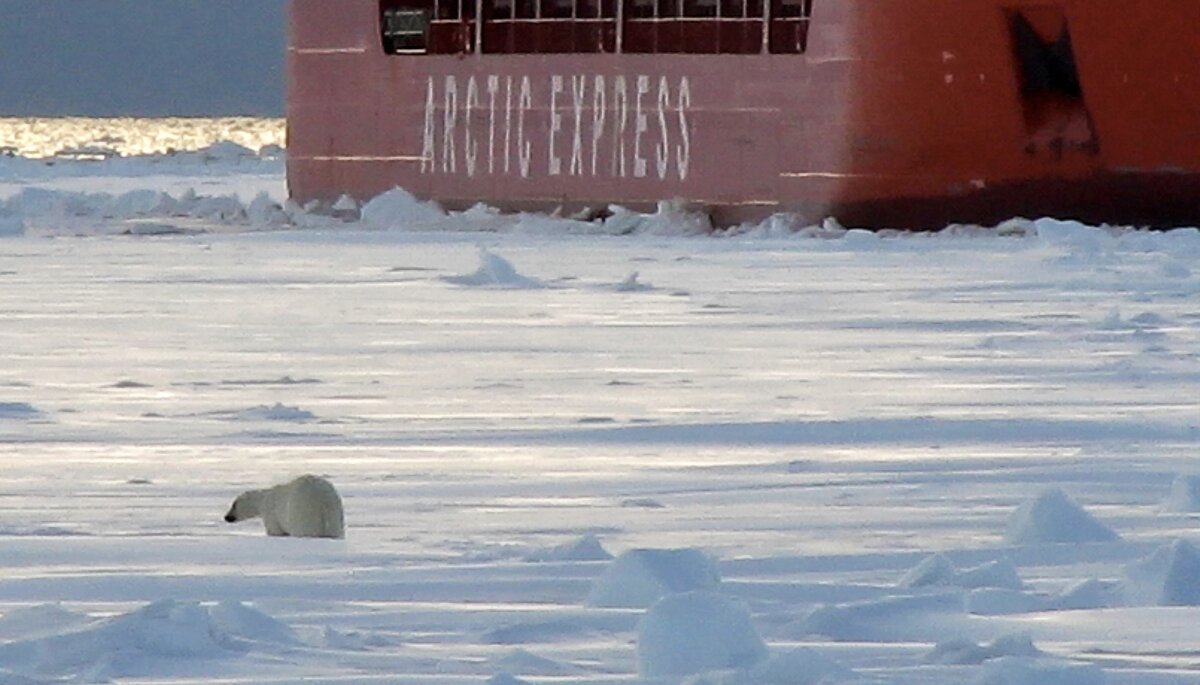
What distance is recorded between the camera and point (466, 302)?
12.0 meters

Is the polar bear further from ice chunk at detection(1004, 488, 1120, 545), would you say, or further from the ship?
the ship

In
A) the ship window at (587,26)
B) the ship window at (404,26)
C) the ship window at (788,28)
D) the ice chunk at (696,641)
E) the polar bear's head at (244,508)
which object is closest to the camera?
the ice chunk at (696,641)

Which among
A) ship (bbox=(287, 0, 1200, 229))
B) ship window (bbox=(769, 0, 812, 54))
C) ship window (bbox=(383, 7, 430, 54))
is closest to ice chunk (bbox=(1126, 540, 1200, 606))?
ship (bbox=(287, 0, 1200, 229))

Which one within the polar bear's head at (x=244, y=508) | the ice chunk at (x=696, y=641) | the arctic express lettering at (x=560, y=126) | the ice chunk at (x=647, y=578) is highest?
the ice chunk at (x=696, y=641)

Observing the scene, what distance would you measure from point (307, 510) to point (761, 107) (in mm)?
16305

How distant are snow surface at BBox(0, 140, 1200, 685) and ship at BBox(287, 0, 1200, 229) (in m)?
4.86

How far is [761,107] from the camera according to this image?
20.8 m

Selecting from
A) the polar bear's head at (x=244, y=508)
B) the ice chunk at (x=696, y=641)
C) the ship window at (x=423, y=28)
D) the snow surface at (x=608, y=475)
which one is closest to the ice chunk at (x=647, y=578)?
the snow surface at (x=608, y=475)

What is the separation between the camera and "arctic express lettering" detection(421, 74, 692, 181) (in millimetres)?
21625

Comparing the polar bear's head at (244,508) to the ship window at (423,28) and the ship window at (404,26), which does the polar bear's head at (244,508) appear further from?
the ship window at (404,26)

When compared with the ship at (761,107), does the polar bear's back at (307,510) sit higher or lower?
higher

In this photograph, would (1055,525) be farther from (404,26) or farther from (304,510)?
(404,26)

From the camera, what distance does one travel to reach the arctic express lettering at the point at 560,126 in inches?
851


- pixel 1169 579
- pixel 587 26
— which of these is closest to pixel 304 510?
pixel 1169 579
